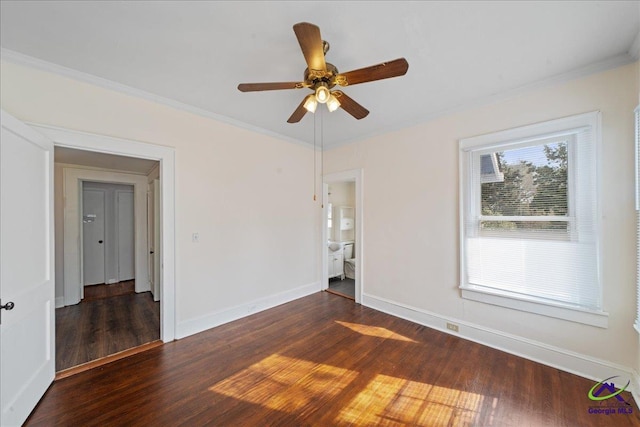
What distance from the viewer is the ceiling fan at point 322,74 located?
1421 millimetres

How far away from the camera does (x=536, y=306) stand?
235 cm

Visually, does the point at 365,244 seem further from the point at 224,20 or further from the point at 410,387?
the point at 224,20

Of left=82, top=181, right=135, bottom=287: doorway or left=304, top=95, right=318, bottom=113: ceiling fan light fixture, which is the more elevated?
left=304, top=95, right=318, bottom=113: ceiling fan light fixture

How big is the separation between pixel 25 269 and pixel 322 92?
8.28ft

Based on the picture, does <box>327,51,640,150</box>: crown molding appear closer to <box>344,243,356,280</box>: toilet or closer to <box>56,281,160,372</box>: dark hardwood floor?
<box>344,243,356,280</box>: toilet

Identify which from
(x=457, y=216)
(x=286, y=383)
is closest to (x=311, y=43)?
(x=457, y=216)

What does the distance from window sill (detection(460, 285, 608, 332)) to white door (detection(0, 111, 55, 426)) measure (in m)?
3.93

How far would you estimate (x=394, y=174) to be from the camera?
3471 mm

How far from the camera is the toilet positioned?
5.44 metres

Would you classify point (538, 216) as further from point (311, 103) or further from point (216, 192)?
point (216, 192)

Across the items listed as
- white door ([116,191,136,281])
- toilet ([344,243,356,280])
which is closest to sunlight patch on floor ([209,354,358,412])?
toilet ([344,243,356,280])

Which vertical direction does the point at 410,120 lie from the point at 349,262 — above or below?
above

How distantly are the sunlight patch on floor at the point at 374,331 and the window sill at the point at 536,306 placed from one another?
3.02 feet

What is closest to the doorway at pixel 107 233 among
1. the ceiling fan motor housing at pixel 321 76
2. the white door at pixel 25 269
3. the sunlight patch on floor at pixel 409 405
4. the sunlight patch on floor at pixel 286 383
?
the white door at pixel 25 269
